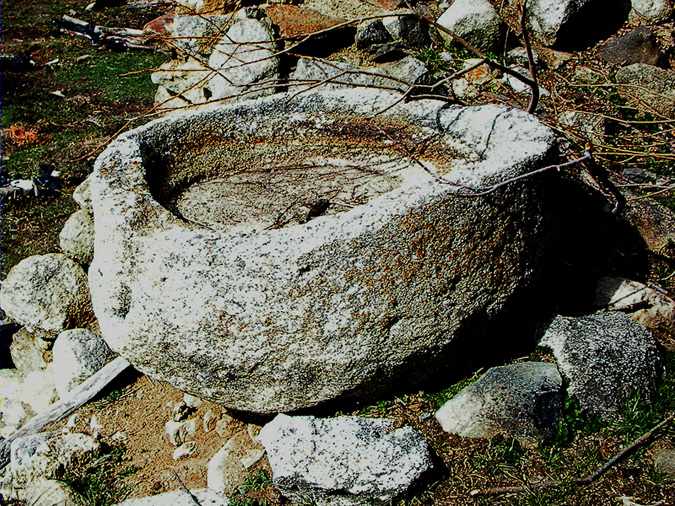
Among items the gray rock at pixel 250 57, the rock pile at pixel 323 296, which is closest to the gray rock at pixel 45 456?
the rock pile at pixel 323 296

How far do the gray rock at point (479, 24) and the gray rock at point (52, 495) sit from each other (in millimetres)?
3782

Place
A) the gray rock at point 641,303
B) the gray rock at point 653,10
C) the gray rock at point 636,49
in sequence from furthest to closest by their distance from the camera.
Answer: the gray rock at point 653,10 < the gray rock at point 636,49 < the gray rock at point 641,303

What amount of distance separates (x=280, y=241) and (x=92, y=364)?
1652 millimetres

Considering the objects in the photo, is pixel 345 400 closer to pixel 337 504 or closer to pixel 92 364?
pixel 337 504

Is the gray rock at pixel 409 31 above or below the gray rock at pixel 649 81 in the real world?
above

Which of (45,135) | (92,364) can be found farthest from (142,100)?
(92,364)

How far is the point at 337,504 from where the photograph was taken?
2.99 metres

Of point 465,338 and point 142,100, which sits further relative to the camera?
point 142,100

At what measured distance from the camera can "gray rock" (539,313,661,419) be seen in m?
3.29

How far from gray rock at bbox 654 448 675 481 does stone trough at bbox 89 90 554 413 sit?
0.74m

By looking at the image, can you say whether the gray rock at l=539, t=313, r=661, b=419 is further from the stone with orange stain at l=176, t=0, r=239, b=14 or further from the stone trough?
the stone with orange stain at l=176, t=0, r=239, b=14

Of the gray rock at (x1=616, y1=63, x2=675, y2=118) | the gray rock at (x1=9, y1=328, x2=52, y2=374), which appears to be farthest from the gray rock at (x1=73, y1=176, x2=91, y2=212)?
the gray rock at (x1=616, y1=63, x2=675, y2=118)

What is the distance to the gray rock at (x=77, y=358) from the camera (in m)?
4.09

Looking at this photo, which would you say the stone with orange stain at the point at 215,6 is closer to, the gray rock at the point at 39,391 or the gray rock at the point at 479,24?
the gray rock at the point at 479,24
